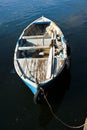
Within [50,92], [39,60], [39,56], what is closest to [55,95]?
[50,92]

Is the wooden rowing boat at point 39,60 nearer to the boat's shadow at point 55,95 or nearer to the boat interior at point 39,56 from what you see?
the boat interior at point 39,56

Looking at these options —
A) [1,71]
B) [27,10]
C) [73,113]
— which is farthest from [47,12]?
[73,113]

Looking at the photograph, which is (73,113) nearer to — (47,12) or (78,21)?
(78,21)

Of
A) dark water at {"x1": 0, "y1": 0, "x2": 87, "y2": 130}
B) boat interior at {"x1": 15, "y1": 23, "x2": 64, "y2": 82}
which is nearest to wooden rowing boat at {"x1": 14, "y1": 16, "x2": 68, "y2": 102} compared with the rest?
boat interior at {"x1": 15, "y1": 23, "x2": 64, "y2": 82}

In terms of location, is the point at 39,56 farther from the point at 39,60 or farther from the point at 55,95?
the point at 55,95

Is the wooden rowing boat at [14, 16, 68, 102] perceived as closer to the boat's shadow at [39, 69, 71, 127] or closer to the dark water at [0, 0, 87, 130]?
the boat's shadow at [39, 69, 71, 127]

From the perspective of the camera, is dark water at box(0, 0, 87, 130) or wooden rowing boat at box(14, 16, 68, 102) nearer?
dark water at box(0, 0, 87, 130)
